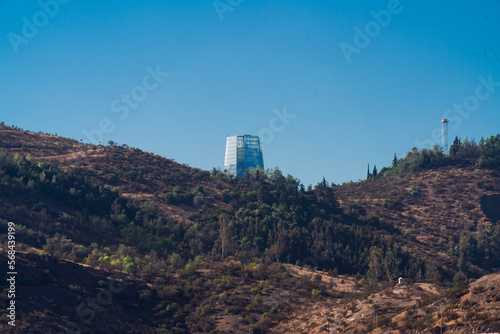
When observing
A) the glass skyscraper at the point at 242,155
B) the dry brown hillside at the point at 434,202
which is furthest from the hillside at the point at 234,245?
the glass skyscraper at the point at 242,155

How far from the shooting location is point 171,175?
9300cm

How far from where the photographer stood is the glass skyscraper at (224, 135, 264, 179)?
131m

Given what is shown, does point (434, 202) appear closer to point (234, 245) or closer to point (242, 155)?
point (234, 245)

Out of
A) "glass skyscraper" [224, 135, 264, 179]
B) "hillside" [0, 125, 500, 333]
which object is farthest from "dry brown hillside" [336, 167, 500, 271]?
"glass skyscraper" [224, 135, 264, 179]

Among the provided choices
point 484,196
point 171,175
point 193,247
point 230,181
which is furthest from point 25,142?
point 484,196

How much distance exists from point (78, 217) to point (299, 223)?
2962cm

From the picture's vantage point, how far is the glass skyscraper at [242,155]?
131375mm

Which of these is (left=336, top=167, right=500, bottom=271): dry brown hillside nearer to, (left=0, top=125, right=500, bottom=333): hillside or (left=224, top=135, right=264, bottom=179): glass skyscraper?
(left=0, top=125, right=500, bottom=333): hillside

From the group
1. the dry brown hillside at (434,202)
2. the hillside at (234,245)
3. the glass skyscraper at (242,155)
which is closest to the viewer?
the hillside at (234,245)

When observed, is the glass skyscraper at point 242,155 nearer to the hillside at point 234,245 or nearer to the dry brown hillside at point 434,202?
the hillside at point 234,245

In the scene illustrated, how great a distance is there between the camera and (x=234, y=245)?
67250mm

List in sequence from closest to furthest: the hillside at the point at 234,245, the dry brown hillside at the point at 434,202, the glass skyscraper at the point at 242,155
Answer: the hillside at the point at 234,245
the dry brown hillside at the point at 434,202
the glass skyscraper at the point at 242,155

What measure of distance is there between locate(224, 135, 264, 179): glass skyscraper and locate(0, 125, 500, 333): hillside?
27.4m

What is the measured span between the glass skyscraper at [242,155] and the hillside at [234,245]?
2736 centimetres
